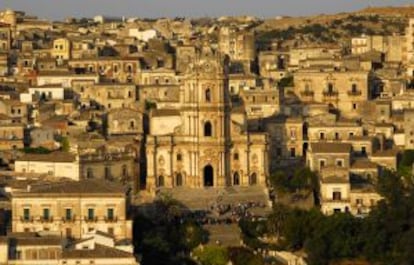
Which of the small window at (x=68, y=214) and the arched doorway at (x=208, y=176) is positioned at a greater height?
the arched doorway at (x=208, y=176)

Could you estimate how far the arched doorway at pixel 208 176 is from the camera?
68.4 meters

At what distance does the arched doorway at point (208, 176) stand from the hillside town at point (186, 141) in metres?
0.07

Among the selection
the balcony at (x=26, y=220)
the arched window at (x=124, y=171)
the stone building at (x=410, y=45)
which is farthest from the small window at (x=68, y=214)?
the stone building at (x=410, y=45)

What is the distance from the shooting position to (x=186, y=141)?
68.5m

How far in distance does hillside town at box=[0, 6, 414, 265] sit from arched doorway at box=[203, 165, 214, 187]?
0.22 feet

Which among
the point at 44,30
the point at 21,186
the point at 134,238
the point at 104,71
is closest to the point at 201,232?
the point at 134,238

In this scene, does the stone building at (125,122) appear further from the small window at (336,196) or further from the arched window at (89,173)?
the small window at (336,196)

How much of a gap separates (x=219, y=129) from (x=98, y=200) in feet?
46.4

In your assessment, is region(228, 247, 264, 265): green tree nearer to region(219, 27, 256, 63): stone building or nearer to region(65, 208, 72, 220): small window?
region(65, 208, 72, 220): small window

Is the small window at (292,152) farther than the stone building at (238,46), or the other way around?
the stone building at (238,46)

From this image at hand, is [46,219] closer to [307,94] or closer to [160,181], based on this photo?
[160,181]

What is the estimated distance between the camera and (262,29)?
4867 inches

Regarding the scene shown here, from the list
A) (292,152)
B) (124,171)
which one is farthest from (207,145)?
(292,152)

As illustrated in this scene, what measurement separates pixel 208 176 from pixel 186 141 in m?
1.61
